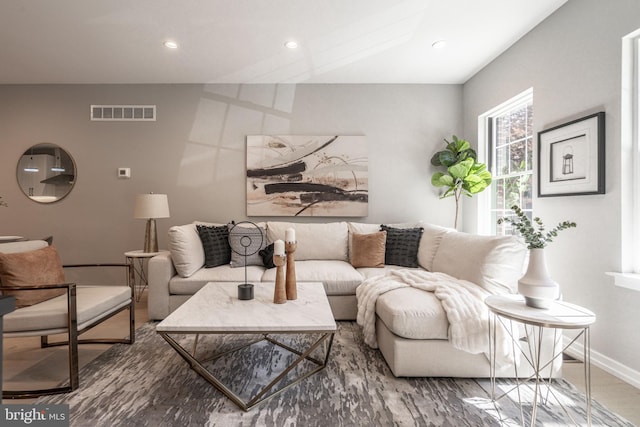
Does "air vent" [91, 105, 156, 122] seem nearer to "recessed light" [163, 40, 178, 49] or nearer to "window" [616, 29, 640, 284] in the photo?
"recessed light" [163, 40, 178, 49]

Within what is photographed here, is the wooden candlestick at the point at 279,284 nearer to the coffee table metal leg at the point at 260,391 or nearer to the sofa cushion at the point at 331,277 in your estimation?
the coffee table metal leg at the point at 260,391

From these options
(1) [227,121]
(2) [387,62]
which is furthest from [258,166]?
(2) [387,62]

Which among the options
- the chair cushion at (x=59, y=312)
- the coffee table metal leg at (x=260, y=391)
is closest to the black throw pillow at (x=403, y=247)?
the coffee table metal leg at (x=260, y=391)

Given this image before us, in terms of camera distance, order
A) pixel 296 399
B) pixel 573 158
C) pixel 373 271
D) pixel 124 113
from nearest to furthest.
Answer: pixel 296 399
pixel 573 158
pixel 373 271
pixel 124 113

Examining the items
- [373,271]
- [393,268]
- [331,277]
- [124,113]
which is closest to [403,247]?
[393,268]

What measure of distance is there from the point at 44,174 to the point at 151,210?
5.80 ft

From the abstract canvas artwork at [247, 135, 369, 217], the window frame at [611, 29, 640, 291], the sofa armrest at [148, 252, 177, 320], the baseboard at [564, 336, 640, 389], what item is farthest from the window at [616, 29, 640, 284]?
the sofa armrest at [148, 252, 177, 320]

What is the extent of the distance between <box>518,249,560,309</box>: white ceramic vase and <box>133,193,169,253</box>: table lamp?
3.46m

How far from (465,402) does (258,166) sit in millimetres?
3254

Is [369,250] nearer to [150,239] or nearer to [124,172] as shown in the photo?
[150,239]

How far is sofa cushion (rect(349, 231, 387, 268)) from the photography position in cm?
346

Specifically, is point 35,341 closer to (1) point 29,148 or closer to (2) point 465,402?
(1) point 29,148

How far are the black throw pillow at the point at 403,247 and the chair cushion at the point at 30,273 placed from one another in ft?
9.31

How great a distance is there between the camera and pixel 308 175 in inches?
164
